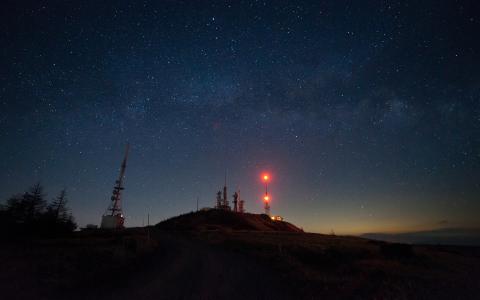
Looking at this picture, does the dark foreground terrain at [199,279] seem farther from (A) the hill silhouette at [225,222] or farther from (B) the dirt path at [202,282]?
(A) the hill silhouette at [225,222]

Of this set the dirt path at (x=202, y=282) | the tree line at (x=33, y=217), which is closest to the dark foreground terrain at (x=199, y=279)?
the dirt path at (x=202, y=282)

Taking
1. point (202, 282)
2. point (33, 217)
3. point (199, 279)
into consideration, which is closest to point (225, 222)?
point (33, 217)

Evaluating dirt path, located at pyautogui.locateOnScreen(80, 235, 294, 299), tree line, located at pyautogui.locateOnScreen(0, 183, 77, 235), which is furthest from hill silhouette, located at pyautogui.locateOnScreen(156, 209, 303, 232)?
dirt path, located at pyautogui.locateOnScreen(80, 235, 294, 299)

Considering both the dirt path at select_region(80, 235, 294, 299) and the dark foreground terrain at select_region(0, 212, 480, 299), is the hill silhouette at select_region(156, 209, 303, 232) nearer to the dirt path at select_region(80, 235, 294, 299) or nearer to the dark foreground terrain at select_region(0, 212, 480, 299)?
the dark foreground terrain at select_region(0, 212, 480, 299)

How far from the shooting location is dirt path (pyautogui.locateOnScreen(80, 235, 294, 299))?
1233 cm

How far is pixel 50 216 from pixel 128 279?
140 ft

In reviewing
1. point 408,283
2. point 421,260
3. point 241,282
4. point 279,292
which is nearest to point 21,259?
point 241,282

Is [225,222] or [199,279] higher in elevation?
[225,222]

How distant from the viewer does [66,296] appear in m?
12.3

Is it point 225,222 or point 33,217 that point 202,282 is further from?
point 225,222

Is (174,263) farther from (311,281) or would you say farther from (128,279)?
(311,281)

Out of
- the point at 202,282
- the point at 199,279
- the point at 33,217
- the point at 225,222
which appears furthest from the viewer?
the point at 225,222

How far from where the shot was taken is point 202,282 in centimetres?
1445

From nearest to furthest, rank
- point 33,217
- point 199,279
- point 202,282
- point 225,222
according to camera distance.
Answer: point 202,282 → point 199,279 → point 33,217 → point 225,222
